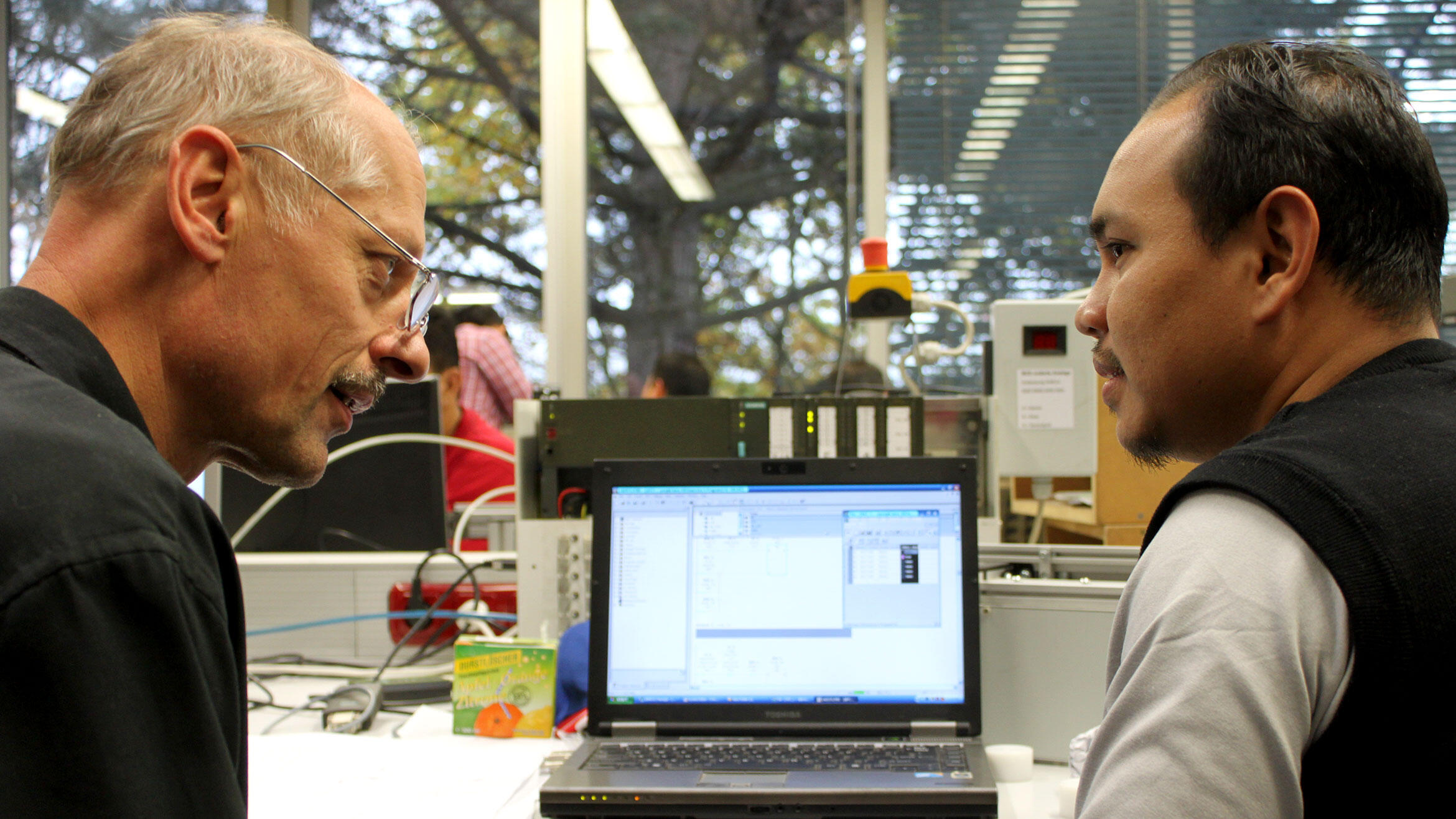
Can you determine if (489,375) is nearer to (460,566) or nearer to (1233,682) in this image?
(460,566)

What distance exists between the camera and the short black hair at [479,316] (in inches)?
148

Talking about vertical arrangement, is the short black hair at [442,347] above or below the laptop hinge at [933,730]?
above

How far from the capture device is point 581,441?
154 cm

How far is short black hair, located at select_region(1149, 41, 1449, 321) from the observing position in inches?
25.8

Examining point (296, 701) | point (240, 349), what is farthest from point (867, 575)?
point (296, 701)

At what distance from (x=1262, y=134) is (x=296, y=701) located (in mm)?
1578

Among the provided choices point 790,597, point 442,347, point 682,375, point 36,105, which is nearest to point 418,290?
point 790,597

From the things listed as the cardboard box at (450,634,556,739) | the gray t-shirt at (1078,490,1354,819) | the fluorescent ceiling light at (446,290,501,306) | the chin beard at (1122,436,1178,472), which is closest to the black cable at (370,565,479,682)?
the cardboard box at (450,634,556,739)

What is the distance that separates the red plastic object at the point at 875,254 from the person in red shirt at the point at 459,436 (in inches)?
40.7

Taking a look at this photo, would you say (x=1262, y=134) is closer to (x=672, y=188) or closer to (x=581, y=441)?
(x=581, y=441)

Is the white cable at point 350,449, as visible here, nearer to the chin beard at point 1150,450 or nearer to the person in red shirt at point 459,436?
the person in red shirt at point 459,436

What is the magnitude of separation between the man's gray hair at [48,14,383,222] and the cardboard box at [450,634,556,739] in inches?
30.4

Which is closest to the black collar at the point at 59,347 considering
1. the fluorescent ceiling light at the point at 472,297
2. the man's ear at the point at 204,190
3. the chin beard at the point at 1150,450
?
the man's ear at the point at 204,190

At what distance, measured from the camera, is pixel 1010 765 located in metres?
1.20
